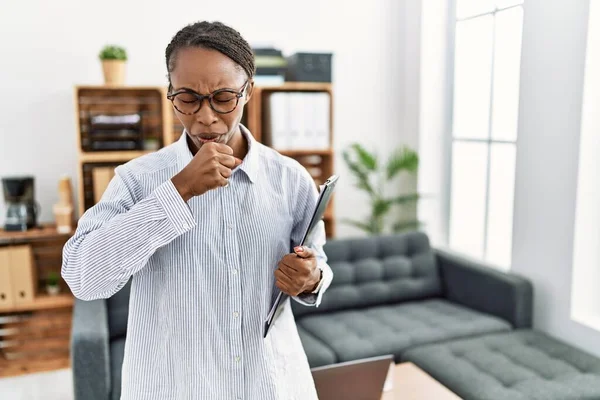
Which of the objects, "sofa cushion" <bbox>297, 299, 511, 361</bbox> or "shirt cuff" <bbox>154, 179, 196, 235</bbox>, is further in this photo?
"sofa cushion" <bbox>297, 299, 511, 361</bbox>

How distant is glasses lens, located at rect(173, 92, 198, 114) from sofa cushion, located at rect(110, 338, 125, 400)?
1798mm

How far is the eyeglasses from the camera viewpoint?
1053 millimetres

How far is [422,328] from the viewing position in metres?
3.08

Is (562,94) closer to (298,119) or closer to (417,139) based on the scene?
(417,139)

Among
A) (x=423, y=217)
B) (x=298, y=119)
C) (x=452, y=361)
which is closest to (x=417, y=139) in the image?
(x=423, y=217)

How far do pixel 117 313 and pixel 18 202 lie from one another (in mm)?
1071

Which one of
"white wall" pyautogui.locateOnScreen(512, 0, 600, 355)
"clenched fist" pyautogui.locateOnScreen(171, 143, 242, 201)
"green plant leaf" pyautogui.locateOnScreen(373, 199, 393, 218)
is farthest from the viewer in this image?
"green plant leaf" pyautogui.locateOnScreen(373, 199, 393, 218)

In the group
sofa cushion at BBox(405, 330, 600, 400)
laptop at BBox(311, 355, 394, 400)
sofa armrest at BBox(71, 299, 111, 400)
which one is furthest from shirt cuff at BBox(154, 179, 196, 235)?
sofa cushion at BBox(405, 330, 600, 400)

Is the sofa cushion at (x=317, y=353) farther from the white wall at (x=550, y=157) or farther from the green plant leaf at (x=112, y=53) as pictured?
the green plant leaf at (x=112, y=53)

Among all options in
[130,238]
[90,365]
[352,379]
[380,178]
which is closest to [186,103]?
[130,238]

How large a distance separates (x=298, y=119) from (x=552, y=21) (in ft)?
5.30

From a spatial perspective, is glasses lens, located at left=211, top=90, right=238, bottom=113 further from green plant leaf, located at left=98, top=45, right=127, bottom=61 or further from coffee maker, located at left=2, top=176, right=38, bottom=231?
coffee maker, located at left=2, top=176, right=38, bottom=231

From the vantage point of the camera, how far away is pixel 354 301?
342cm

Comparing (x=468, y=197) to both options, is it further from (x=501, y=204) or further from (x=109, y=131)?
(x=109, y=131)
